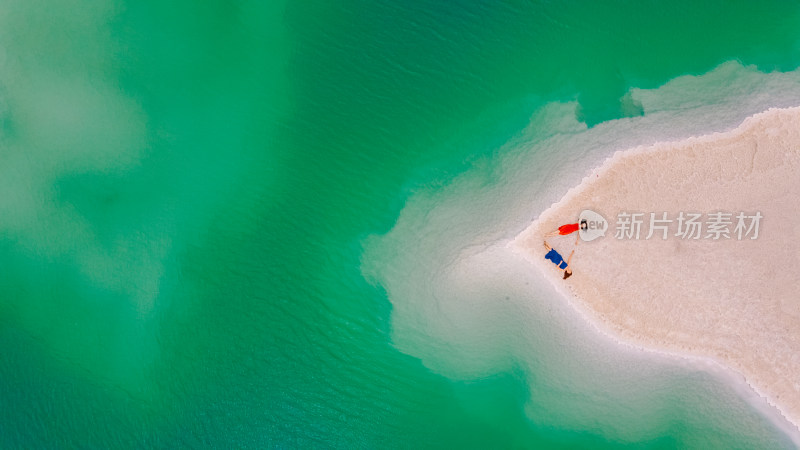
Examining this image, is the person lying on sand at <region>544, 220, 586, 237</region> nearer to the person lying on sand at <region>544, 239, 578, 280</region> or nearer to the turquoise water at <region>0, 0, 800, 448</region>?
the person lying on sand at <region>544, 239, 578, 280</region>

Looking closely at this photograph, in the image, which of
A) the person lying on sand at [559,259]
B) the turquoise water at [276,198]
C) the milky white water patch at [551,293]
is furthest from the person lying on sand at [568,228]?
the turquoise water at [276,198]

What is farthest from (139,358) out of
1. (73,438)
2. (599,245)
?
(599,245)

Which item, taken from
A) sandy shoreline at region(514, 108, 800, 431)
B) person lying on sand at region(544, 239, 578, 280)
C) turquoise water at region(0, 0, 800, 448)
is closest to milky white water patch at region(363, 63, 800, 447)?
turquoise water at region(0, 0, 800, 448)

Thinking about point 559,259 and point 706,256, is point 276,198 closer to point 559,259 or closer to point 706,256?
point 559,259

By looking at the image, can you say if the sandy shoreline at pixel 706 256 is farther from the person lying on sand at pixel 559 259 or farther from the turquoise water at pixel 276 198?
the turquoise water at pixel 276 198

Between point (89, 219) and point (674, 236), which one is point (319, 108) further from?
point (674, 236)

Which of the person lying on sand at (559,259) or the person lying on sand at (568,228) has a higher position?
the person lying on sand at (568,228)
